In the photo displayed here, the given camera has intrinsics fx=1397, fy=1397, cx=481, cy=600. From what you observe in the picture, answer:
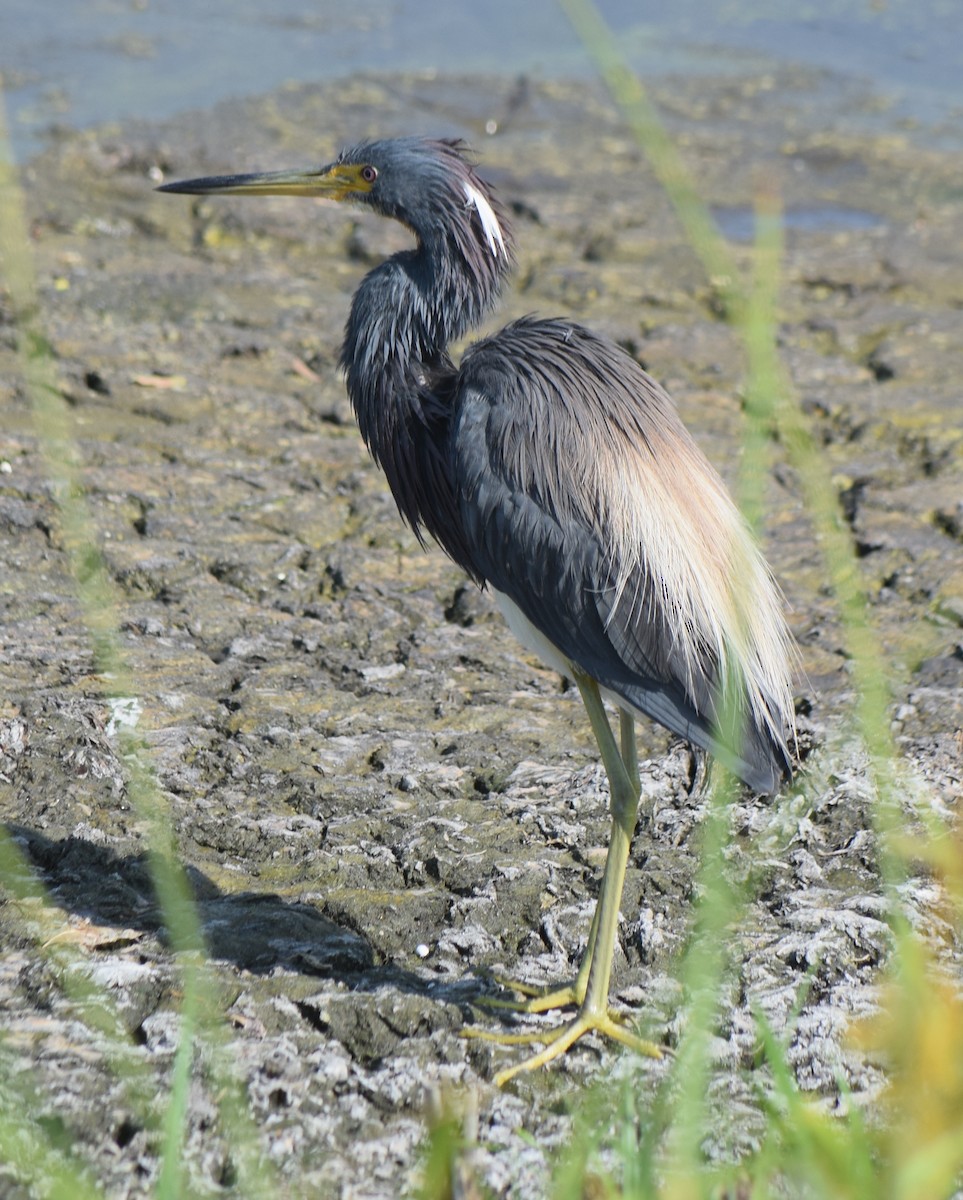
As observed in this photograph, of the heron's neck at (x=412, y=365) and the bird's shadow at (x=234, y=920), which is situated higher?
the heron's neck at (x=412, y=365)

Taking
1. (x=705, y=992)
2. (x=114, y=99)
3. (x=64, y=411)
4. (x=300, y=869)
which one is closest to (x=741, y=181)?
(x=114, y=99)

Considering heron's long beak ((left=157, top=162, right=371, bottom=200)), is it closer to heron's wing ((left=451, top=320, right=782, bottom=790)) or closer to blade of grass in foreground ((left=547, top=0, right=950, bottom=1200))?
heron's wing ((left=451, top=320, right=782, bottom=790))

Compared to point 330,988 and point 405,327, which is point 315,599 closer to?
point 405,327

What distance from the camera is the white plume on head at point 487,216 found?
349 centimetres

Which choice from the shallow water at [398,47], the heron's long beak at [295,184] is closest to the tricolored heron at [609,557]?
the heron's long beak at [295,184]

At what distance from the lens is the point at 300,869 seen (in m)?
3.45

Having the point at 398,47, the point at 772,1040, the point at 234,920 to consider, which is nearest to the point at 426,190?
the point at 234,920

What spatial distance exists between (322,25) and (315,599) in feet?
33.6

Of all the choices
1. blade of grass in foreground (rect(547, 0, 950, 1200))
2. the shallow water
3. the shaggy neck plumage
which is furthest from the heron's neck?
the shallow water

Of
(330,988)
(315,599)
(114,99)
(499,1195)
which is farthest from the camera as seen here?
(114,99)

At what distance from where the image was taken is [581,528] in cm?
316

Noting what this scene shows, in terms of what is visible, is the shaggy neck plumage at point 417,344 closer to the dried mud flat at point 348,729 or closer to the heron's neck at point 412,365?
the heron's neck at point 412,365

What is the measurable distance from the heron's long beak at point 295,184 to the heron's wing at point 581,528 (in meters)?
0.85

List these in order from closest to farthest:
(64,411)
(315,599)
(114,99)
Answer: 1. (315,599)
2. (64,411)
3. (114,99)
